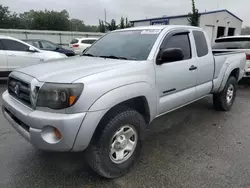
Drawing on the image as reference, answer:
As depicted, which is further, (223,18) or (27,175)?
(223,18)

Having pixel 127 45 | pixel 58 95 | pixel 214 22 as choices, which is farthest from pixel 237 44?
pixel 214 22

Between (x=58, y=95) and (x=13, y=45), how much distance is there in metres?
6.51

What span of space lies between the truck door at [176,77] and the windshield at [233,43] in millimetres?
4076

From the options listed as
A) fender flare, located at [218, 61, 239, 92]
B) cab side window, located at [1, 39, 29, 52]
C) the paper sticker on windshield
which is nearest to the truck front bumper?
the paper sticker on windshield

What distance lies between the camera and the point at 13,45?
749 cm

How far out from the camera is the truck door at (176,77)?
2998 mm

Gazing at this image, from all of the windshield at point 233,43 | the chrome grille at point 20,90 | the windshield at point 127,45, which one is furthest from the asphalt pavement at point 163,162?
the windshield at point 233,43

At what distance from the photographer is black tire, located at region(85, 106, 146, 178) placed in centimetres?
230

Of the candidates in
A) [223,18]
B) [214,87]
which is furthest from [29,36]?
[214,87]

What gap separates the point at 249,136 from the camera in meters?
3.71

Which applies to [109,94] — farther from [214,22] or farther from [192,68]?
[214,22]

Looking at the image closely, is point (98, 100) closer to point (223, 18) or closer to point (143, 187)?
point (143, 187)

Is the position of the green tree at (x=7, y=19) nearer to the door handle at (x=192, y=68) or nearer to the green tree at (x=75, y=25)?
the green tree at (x=75, y=25)

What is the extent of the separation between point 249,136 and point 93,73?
118 inches
